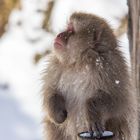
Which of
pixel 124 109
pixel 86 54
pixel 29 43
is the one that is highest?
pixel 29 43

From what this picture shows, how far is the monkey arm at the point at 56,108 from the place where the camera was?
3.46m

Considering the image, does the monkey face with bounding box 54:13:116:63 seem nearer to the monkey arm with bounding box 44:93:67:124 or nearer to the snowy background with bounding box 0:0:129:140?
the monkey arm with bounding box 44:93:67:124

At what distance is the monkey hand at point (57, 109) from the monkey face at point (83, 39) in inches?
9.6

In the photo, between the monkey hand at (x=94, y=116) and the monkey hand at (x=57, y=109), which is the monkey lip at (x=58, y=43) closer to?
the monkey hand at (x=57, y=109)

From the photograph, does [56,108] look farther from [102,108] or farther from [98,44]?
[98,44]

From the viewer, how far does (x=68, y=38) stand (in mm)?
3760

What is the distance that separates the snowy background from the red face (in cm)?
330

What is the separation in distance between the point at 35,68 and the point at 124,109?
176 inches

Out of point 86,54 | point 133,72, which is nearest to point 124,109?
point 86,54

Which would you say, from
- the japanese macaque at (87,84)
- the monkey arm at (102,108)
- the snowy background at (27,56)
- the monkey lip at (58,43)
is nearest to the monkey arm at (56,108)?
the japanese macaque at (87,84)

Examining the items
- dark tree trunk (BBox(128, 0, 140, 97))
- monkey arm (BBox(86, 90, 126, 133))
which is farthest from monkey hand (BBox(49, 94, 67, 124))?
dark tree trunk (BBox(128, 0, 140, 97))

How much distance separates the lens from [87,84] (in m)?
3.66

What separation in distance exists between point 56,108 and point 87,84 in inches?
10.3

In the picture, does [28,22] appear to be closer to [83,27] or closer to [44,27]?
[44,27]
